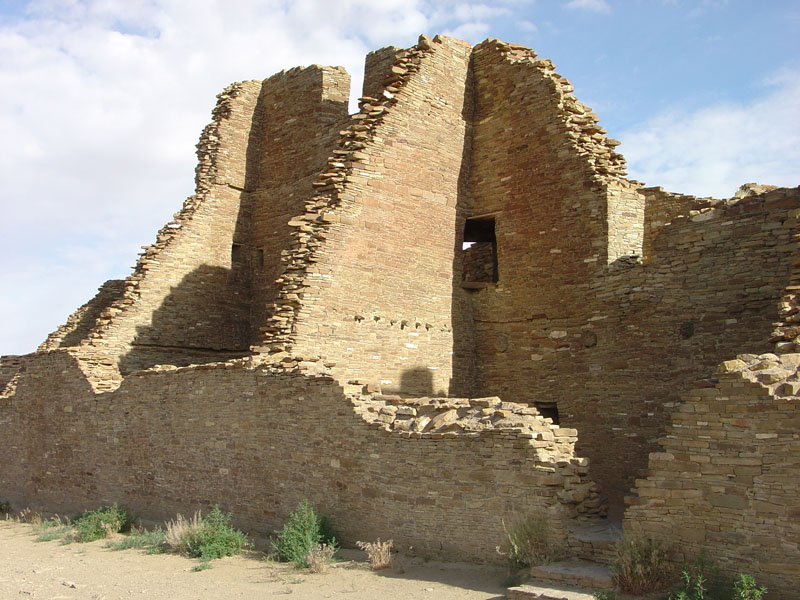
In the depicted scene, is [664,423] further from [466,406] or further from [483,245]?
[483,245]

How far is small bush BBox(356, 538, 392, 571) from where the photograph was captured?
9477mm

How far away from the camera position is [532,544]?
853 cm

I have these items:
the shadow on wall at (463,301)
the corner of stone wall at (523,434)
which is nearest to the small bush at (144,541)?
the corner of stone wall at (523,434)

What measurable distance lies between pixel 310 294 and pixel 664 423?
5690mm

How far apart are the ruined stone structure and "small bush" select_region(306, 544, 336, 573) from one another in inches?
28.5

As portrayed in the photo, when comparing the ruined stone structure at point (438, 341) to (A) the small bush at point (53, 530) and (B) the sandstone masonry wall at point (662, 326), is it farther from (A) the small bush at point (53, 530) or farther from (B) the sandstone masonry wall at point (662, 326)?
(A) the small bush at point (53, 530)

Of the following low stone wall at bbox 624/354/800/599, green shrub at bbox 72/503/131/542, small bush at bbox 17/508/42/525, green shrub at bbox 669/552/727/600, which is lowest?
small bush at bbox 17/508/42/525

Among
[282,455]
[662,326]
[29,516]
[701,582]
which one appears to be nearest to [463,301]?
[662,326]

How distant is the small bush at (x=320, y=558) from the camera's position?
9.62m

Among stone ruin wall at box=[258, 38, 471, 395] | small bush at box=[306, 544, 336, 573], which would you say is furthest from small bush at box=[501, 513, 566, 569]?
stone ruin wall at box=[258, 38, 471, 395]

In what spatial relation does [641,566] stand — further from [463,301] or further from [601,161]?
[463,301]

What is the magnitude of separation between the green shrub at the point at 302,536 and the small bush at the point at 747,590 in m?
4.87

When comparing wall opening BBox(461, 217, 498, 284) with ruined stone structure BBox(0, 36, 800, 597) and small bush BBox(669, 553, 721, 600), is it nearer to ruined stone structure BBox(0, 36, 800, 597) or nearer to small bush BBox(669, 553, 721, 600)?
ruined stone structure BBox(0, 36, 800, 597)

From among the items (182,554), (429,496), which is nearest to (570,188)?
(429,496)
